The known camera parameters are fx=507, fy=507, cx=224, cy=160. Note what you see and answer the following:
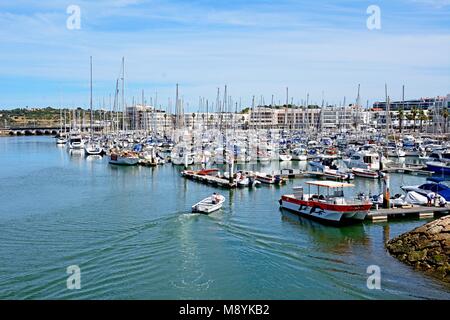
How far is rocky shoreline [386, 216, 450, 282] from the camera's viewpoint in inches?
803

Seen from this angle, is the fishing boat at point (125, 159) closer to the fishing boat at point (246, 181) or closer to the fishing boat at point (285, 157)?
the fishing boat at point (285, 157)

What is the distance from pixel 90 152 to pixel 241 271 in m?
64.8

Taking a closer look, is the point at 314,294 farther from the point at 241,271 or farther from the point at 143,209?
the point at 143,209

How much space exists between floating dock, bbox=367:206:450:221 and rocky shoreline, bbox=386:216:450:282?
18.4 feet

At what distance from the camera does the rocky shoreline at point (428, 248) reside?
20406mm

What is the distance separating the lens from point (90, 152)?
80875 mm

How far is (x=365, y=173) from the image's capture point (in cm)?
5125

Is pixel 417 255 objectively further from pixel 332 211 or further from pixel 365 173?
pixel 365 173

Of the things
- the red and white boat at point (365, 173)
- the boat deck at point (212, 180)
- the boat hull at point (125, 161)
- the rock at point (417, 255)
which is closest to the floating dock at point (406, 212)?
the rock at point (417, 255)

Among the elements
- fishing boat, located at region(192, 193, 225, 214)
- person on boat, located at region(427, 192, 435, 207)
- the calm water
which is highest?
person on boat, located at region(427, 192, 435, 207)

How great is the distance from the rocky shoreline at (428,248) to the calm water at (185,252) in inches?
25.1

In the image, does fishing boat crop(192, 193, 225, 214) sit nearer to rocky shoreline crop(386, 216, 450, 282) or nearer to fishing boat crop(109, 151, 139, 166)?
rocky shoreline crop(386, 216, 450, 282)

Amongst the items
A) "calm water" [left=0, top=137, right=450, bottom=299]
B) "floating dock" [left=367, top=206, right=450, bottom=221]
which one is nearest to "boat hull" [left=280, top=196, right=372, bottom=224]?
"calm water" [left=0, top=137, right=450, bottom=299]
